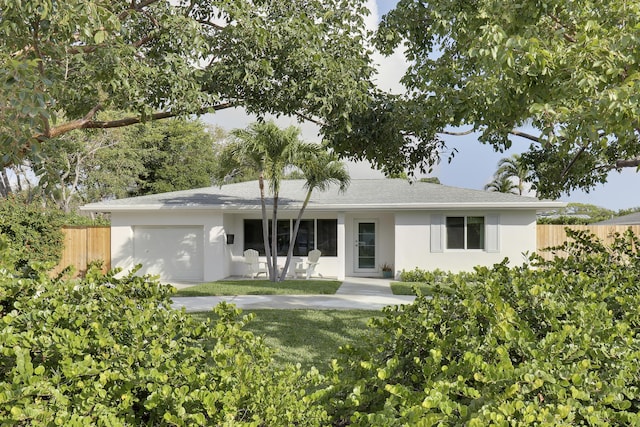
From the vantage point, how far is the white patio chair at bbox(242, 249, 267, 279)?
642 inches

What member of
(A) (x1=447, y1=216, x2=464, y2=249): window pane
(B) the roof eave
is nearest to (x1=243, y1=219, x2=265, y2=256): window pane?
(B) the roof eave

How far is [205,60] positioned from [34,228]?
9704 mm

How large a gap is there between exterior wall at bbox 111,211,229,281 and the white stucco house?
35mm

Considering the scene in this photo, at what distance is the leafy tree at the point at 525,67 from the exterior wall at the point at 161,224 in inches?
401

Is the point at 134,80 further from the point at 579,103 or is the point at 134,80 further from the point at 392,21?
the point at 579,103

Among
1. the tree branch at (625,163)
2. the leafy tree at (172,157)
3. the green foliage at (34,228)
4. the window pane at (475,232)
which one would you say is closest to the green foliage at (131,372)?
the tree branch at (625,163)

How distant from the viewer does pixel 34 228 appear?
14.6m

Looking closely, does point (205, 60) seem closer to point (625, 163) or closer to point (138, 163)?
point (625, 163)

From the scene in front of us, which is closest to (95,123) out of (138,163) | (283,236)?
(283,236)

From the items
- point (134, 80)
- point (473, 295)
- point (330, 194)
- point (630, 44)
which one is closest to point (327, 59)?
point (134, 80)

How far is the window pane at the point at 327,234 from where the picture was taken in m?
17.7

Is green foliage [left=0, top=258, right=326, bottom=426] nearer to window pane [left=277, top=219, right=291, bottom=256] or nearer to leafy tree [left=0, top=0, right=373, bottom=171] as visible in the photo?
leafy tree [left=0, top=0, right=373, bottom=171]

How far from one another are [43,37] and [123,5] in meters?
2.36

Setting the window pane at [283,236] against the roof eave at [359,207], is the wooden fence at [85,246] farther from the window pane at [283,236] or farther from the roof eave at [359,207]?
the window pane at [283,236]
